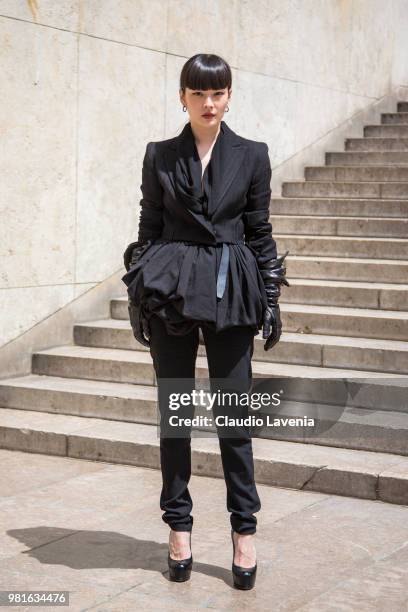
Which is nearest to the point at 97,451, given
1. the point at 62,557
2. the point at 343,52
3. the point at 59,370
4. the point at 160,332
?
the point at 59,370

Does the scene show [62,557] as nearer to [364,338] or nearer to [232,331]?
[232,331]

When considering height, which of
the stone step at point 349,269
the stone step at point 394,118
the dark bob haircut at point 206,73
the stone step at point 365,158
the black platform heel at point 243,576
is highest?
the stone step at point 394,118

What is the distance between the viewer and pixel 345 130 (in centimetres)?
1184

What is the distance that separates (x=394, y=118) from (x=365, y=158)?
1722 millimetres

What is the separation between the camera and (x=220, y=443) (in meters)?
4.11

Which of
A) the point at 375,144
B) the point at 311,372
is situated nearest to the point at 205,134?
the point at 311,372

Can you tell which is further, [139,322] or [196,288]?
[139,322]

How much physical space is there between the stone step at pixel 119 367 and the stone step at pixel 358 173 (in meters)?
3.58

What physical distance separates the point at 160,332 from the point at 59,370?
3557 mm

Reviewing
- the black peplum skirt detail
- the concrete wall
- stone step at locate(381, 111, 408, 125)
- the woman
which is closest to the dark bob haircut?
the woman

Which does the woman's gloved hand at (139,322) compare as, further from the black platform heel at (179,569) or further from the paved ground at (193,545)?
the paved ground at (193,545)

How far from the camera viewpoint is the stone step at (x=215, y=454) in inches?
216

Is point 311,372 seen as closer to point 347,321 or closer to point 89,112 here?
point 347,321
